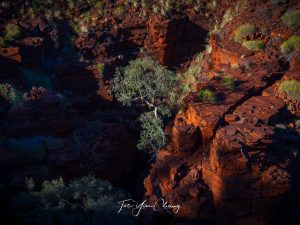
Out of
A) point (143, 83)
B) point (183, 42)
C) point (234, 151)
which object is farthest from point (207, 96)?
point (183, 42)

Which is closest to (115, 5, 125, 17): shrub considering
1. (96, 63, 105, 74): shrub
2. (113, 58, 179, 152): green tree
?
(113, 58, 179, 152): green tree

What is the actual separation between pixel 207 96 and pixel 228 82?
4.90 feet

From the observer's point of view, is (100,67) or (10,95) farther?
(100,67)

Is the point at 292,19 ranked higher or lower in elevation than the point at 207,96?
higher

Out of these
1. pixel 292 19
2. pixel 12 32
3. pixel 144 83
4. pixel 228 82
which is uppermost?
pixel 12 32

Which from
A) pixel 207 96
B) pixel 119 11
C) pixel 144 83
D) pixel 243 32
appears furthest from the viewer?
pixel 119 11

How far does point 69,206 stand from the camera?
13320 millimetres

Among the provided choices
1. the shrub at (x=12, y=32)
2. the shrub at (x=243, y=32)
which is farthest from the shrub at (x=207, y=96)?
the shrub at (x=12, y=32)

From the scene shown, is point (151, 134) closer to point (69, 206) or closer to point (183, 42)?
point (69, 206)

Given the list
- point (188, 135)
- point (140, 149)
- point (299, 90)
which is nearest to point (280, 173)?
point (188, 135)

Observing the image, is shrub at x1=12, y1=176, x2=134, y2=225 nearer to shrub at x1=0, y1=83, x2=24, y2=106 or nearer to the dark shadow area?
shrub at x1=0, y1=83, x2=24, y2=106

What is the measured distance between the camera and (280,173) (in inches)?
410

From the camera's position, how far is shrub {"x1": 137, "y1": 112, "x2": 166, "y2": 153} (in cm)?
1752

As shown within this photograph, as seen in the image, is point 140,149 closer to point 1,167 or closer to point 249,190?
point 1,167
